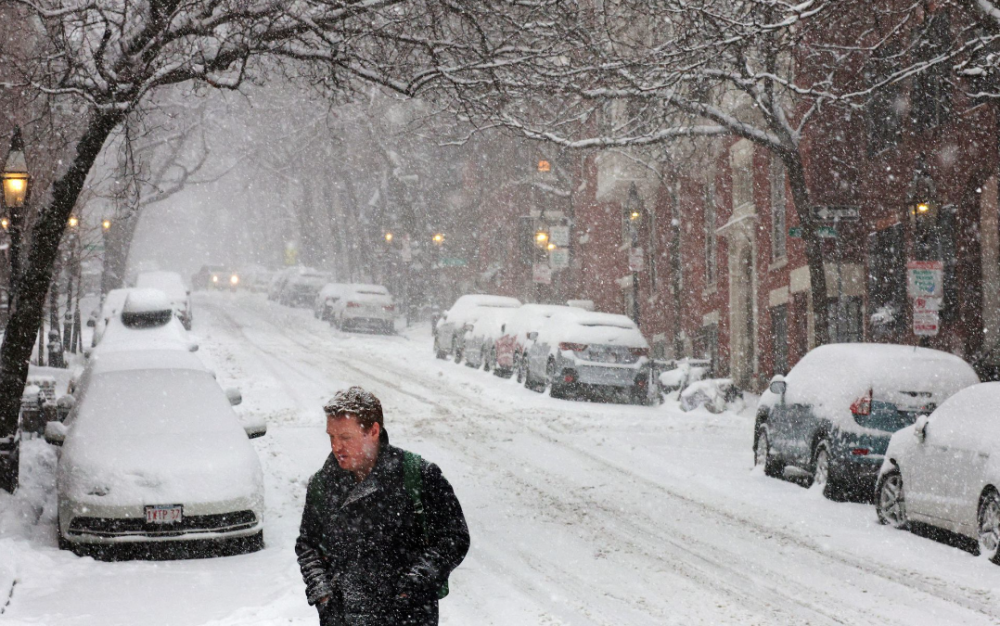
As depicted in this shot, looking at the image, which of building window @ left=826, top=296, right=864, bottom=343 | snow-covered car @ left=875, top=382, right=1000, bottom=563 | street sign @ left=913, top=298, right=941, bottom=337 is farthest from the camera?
building window @ left=826, top=296, right=864, bottom=343

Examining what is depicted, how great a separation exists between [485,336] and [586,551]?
19.8 meters

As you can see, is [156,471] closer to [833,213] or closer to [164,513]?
[164,513]

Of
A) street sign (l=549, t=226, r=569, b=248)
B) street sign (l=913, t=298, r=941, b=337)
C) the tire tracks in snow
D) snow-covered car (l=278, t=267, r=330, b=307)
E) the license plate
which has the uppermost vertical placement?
street sign (l=549, t=226, r=569, b=248)

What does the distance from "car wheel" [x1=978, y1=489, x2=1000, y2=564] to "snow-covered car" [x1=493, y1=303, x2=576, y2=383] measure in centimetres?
1602

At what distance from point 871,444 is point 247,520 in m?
6.76

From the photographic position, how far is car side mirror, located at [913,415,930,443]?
11500 millimetres

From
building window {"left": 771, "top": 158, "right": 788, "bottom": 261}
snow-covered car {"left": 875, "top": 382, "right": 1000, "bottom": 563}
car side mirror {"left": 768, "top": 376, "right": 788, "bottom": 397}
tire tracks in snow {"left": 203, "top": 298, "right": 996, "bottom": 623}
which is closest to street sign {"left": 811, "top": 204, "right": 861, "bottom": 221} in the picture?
car side mirror {"left": 768, "top": 376, "right": 788, "bottom": 397}

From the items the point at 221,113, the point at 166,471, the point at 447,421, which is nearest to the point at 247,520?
the point at 166,471

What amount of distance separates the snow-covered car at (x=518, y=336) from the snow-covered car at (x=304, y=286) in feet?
104

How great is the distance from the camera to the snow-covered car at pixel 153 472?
388 inches

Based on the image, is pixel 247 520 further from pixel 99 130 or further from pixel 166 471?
pixel 99 130

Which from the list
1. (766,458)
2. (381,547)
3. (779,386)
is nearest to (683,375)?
(766,458)

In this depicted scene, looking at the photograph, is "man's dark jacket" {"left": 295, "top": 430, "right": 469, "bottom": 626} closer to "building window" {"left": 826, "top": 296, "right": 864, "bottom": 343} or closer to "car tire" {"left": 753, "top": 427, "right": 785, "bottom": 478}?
"car tire" {"left": 753, "top": 427, "right": 785, "bottom": 478}

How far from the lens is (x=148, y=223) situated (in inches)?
4493
